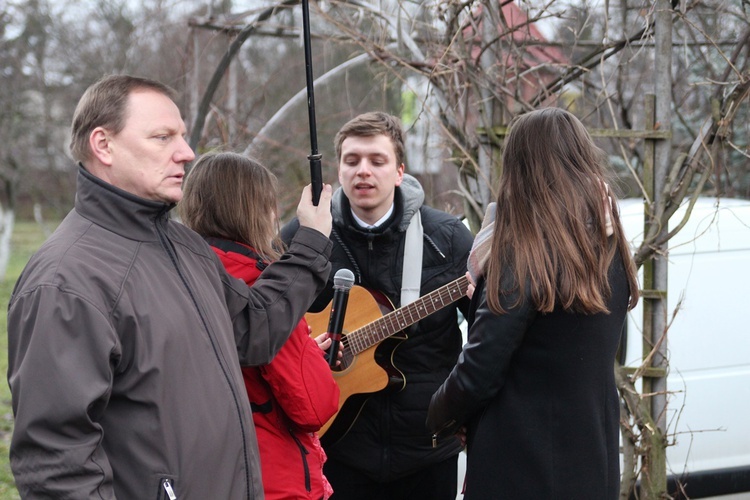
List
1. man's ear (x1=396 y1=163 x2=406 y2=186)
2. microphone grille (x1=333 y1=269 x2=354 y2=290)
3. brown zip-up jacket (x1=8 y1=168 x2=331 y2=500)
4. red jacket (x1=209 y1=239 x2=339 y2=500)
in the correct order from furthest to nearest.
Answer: man's ear (x1=396 y1=163 x2=406 y2=186), microphone grille (x1=333 y1=269 x2=354 y2=290), red jacket (x1=209 y1=239 x2=339 y2=500), brown zip-up jacket (x1=8 y1=168 x2=331 y2=500)

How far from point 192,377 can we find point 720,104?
8.11 ft

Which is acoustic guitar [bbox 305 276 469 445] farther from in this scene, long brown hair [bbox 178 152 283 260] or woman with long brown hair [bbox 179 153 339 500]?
long brown hair [bbox 178 152 283 260]

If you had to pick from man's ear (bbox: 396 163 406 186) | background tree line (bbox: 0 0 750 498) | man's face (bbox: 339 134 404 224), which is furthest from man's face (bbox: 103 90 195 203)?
background tree line (bbox: 0 0 750 498)

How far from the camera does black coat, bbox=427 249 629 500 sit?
2.37m

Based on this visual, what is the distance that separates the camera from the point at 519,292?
2316 millimetres

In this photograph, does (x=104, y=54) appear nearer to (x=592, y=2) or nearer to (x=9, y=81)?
(x=9, y=81)

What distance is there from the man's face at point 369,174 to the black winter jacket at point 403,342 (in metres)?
0.06

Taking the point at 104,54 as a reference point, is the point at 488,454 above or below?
below

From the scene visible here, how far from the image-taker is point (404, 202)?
3.36 meters

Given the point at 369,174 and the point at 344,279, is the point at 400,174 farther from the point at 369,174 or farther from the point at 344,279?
the point at 344,279

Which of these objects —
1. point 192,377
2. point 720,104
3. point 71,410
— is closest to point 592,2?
point 720,104

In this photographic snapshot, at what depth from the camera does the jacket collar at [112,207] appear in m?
1.95

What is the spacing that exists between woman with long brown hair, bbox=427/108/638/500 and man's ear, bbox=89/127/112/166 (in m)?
1.08

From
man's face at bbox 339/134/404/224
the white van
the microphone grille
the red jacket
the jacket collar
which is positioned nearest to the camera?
the jacket collar
